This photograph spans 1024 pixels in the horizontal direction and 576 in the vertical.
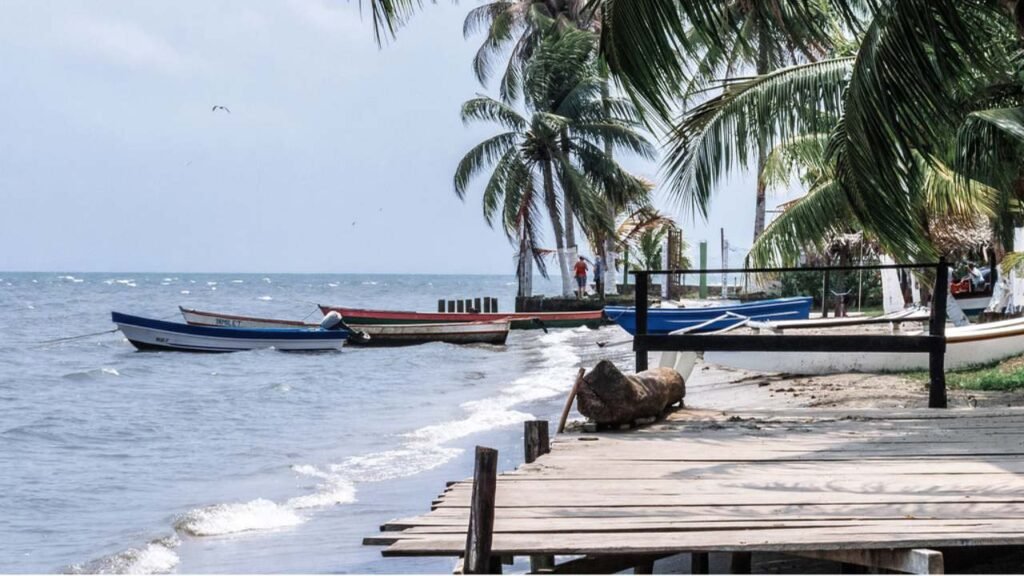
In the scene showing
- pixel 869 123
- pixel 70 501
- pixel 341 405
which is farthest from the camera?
pixel 341 405

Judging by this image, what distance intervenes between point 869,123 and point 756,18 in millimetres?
1191

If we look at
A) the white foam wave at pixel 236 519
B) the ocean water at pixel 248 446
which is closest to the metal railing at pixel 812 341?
the ocean water at pixel 248 446

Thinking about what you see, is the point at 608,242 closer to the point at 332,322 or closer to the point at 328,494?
the point at 332,322

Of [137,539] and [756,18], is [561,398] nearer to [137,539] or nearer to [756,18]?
[137,539]

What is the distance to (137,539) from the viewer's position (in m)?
10.9

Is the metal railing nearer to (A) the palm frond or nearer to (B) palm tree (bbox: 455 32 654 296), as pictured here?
(A) the palm frond

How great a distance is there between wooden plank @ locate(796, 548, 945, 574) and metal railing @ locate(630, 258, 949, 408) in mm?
4473

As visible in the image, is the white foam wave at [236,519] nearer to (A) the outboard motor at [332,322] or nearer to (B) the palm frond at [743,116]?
(B) the palm frond at [743,116]

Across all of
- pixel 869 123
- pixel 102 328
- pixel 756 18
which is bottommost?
pixel 102 328

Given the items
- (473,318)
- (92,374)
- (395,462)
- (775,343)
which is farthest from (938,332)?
(473,318)

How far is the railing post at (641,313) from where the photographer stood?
9.48 metres

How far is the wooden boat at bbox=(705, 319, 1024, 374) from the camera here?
1644 centimetres

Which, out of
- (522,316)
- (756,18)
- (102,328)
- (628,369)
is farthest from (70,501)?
(102,328)

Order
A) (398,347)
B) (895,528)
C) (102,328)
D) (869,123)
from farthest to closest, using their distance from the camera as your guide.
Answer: (102,328)
(398,347)
(869,123)
(895,528)
